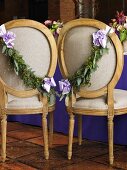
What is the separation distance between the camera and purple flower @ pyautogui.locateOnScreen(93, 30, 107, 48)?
2.39 metres

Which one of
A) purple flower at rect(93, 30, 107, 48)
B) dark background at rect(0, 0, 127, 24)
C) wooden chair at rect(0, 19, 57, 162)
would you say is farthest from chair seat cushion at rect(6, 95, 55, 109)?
dark background at rect(0, 0, 127, 24)

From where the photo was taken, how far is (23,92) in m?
2.59

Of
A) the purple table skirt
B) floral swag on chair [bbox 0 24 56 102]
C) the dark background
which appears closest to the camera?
floral swag on chair [bbox 0 24 56 102]

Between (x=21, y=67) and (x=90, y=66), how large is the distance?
456 millimetres

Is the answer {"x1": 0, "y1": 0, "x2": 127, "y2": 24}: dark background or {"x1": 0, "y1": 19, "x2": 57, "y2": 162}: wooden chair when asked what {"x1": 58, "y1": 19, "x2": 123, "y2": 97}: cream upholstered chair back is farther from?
{"x1": 0, "y1": 0, "x2": 127, "y2": 24}: dark background

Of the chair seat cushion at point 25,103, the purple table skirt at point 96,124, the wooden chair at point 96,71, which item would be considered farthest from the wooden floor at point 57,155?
the chair seat cushion at point 25,103

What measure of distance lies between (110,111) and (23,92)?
23.4 inches

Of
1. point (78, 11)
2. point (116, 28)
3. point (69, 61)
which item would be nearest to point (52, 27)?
point (78, 11)

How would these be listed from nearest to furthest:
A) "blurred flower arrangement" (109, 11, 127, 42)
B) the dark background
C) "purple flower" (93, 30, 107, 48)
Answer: "purple flower" (93, 30, 107, 48)
"blurred flower arrangement" (109, 11, 127, 42)
the dark background

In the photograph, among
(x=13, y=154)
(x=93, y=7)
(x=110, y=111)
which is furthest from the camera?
(x=93, y=7)

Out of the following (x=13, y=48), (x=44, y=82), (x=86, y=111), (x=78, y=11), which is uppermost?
(x=78, y=11)

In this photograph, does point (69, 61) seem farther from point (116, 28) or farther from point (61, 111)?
point (61, 111)

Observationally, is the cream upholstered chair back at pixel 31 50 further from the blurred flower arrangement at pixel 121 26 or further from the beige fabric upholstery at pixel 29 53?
the blurred flower arrangement at pixel 121 26

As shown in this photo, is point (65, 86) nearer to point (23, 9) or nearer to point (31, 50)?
point (31, 50)
